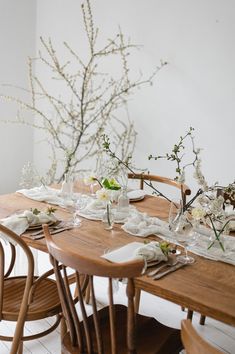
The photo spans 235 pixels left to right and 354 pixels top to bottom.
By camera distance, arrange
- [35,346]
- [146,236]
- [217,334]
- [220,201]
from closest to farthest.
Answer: [220,201], [146,236], [35,346], [217,334]

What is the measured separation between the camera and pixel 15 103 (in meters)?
4.34

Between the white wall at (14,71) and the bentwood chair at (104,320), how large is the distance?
2955mm

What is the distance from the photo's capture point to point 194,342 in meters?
0.94

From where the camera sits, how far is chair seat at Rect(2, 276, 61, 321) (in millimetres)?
1705

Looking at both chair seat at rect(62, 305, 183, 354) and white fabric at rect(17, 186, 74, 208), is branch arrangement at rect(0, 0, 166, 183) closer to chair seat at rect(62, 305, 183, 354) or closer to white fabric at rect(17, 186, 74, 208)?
white fabric at rect(17, 186, 74, 208)

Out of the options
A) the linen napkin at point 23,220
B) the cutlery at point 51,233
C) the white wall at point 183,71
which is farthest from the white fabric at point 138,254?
the white wall at point 183,71

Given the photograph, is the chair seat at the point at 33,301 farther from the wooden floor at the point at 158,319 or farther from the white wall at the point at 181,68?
the white wall at the point at 181,68

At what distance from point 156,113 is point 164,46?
554mm

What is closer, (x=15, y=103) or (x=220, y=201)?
(x=220, y=201)

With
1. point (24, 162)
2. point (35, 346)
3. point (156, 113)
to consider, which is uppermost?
point (156, 113)

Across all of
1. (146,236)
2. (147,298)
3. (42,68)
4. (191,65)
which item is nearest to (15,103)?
(42,68)

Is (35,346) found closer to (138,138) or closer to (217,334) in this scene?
(217,334)

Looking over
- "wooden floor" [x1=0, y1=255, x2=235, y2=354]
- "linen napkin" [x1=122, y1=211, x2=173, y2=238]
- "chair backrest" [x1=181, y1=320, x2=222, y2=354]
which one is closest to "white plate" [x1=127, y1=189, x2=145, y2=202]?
"linen napkin" [x1=122, y1=211, x2=173, y2=238]

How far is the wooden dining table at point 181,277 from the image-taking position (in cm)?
127
